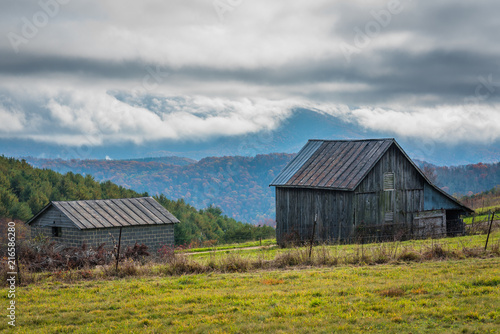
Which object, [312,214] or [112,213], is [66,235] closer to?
[112,213]

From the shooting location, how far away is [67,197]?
7856cm

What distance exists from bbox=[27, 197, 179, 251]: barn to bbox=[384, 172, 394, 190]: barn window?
14.1 m

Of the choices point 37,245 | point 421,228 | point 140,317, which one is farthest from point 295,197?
point 140,317

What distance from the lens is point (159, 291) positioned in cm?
1401

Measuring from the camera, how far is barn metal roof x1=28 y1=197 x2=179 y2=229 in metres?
32.1

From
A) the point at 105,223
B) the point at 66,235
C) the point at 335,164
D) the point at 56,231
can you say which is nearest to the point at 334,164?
the point at 335,164

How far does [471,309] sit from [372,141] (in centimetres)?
2673

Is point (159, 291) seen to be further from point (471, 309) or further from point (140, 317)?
point (471, 309)

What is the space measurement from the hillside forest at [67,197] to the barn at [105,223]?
73.5ft

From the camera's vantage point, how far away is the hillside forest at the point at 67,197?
61.1m

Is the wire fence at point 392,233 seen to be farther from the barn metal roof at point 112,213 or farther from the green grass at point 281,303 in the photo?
the green grass at point 281,303

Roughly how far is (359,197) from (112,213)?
611 inches
